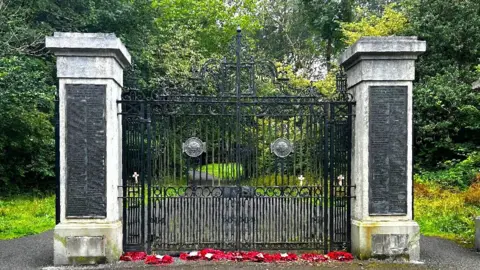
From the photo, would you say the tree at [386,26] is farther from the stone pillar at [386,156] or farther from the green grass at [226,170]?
Answer: the green grass at [226,170]

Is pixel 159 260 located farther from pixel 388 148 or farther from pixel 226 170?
pixel 388 148

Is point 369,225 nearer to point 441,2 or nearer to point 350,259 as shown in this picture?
point 350,259

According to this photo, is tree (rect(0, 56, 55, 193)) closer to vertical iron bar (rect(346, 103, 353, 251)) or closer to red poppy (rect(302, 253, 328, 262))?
vertical iron bar (rect(346, 103, 353, 251))

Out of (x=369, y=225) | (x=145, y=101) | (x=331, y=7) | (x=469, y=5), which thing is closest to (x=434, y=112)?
(x=469, y=5)

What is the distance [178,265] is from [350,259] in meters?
2.54

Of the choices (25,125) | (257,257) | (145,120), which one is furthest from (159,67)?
(257,257)

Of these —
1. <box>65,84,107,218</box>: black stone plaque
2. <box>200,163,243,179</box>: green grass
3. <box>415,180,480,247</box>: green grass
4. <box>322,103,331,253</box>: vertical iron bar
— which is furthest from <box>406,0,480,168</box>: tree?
<box>65,84,107,218</box>: black stone plaque

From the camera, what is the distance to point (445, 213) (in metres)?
11.0

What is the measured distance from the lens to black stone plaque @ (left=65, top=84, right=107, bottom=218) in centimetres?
684

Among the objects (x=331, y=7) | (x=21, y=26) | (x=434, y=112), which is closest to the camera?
(x=21, y=26)

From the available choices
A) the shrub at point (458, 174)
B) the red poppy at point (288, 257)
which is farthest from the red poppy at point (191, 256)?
the shrub at point (458, 174)

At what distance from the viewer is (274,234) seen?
7793mm

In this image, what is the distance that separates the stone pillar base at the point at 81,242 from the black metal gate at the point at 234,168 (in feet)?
2.08

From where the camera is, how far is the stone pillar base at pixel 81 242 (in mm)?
6805
